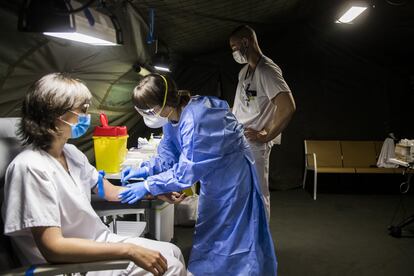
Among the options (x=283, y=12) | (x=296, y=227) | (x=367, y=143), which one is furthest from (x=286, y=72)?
(x=296, y=227)

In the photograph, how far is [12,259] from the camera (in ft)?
3.50

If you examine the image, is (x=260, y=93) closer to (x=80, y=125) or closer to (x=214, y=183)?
(x=214, y=183)

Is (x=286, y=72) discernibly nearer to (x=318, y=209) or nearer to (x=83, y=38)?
(x=318, y=209)

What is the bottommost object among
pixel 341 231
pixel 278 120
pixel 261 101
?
pixel 341 231

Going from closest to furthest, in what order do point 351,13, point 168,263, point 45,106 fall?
1. point 45,106
2. point 168,263
3. point 351,13

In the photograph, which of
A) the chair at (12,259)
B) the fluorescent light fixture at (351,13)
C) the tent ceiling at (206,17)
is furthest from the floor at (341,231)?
the fluorescent light fixture at (351,13)

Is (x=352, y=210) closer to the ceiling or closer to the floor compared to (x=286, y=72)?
closer to the floor

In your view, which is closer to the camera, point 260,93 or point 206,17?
point 260,93

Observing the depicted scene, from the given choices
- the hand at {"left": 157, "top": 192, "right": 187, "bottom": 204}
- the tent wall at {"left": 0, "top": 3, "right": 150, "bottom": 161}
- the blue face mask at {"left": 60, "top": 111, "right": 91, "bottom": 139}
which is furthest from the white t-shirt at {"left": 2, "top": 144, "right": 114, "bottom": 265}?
the tent wall at {"left": 0, "top": 3, "right": 150, "bottom": 161}

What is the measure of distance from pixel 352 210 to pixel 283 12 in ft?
8.36

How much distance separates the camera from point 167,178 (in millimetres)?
1472

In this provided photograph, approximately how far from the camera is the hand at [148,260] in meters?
1.07

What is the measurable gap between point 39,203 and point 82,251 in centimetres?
19

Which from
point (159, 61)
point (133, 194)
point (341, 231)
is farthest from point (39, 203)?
point (341, 231)
